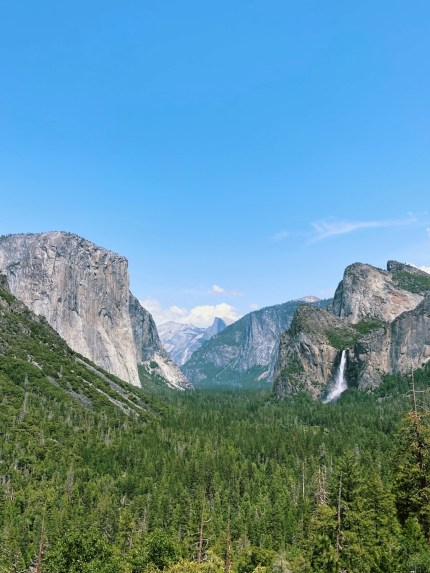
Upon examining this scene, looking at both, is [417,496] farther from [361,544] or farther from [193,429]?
[193,429]

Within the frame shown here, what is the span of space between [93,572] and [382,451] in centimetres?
10598

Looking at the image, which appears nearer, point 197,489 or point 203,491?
point 203,491

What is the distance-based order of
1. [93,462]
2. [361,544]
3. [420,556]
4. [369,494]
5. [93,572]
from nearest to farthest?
[420,556], [361,544], [93,572], [369,494], [93,462]

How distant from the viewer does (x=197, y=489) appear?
115m

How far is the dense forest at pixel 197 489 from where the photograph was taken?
1890 inches

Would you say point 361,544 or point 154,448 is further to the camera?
point 154,448

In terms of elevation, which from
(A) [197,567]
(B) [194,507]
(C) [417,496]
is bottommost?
(B) [194,507]

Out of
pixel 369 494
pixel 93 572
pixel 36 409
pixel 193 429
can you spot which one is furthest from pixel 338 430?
pixel 93 572

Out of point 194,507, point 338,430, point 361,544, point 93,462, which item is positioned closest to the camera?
point 361,544

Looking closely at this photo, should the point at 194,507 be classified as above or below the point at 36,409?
below

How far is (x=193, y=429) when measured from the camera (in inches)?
6988

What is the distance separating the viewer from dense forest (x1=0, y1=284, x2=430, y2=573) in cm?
4800

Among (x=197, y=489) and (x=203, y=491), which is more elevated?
(x=203, y=491)

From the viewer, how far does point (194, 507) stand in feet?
320
